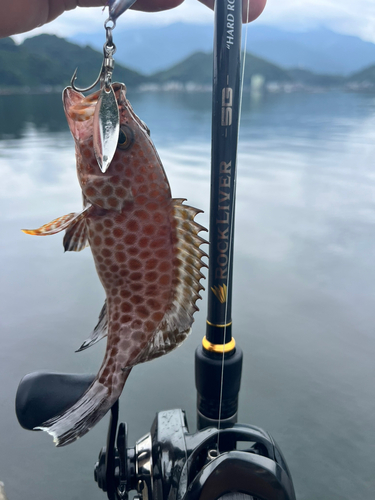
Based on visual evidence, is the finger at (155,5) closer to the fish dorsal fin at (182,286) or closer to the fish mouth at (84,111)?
the fish mouth at (84,111)

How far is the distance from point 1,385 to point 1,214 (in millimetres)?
1703

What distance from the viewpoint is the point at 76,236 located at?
0.52m

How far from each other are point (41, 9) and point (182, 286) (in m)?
0.59

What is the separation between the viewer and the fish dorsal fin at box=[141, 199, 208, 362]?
1.65 ft

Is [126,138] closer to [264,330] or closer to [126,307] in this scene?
[126,307]

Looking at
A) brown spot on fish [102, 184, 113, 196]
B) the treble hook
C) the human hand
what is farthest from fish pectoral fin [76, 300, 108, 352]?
the human hand

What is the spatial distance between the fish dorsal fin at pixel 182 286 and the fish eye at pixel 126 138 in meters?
0.09

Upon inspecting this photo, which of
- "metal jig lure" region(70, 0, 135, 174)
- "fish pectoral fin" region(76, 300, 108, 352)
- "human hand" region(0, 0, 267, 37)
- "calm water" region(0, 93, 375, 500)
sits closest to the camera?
"metal jig lure" region(70, 0, 135, 174)

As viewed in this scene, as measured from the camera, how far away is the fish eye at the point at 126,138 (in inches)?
20.1

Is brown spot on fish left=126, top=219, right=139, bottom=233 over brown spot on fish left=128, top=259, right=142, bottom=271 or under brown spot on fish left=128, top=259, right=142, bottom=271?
over

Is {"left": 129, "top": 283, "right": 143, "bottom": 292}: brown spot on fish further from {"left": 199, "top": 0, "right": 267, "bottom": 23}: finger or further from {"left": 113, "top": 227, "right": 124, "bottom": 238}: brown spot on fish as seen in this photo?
{"left": 199, "top": 0, "right": 267, "bottom": 23}: finger

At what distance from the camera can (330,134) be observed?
6.57 metres

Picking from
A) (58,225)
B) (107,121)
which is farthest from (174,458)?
(107,121)

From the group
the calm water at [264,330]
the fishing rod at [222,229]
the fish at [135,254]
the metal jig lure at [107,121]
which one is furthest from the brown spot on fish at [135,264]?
the calm water at [264,330]
